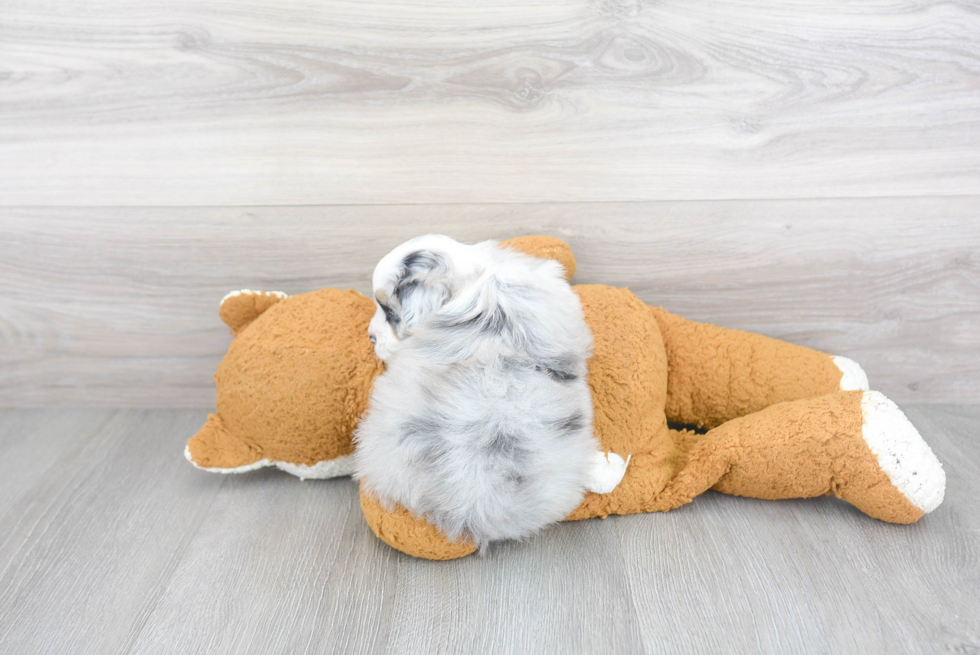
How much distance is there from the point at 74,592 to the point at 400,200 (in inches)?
27.7

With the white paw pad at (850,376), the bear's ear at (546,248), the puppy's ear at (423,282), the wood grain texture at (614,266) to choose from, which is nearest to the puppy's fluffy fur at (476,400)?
the puppy's ear at (423,282)

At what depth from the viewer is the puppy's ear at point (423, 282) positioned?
2.58 ft

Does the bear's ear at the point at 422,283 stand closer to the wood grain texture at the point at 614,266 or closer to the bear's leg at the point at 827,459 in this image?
the wood grain texture at the point at 614,266

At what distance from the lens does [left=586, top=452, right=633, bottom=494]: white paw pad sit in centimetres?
85

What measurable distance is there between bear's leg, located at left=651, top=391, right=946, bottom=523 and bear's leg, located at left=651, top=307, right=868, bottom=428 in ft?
0.23

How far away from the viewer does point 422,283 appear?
79 centimetres

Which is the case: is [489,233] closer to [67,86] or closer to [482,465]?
[482,465]

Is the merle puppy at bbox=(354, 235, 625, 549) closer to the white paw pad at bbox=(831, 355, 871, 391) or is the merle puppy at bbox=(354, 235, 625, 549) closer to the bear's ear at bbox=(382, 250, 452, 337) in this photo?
the bear's ear at bbox=(382, 250, 452, 337)

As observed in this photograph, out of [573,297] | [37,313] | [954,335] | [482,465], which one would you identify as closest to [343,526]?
[482,465]

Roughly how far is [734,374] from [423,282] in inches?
20.1


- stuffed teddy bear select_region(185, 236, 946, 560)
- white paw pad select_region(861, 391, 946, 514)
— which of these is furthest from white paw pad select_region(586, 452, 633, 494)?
white paw pad select_region(861, 391, 946, 514)

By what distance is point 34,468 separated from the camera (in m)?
1.09

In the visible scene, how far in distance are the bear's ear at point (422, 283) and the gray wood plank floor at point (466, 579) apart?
33cm

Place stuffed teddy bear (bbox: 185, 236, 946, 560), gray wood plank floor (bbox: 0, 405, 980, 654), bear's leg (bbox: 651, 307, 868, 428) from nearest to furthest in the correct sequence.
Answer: gray wood plank floor (bbox: 0, 405, 980, 654)
stuffed teddy bear (bbox: 185, 236, 946, 560)
bear's leg (bbox: 651, 307, 868, 428)
